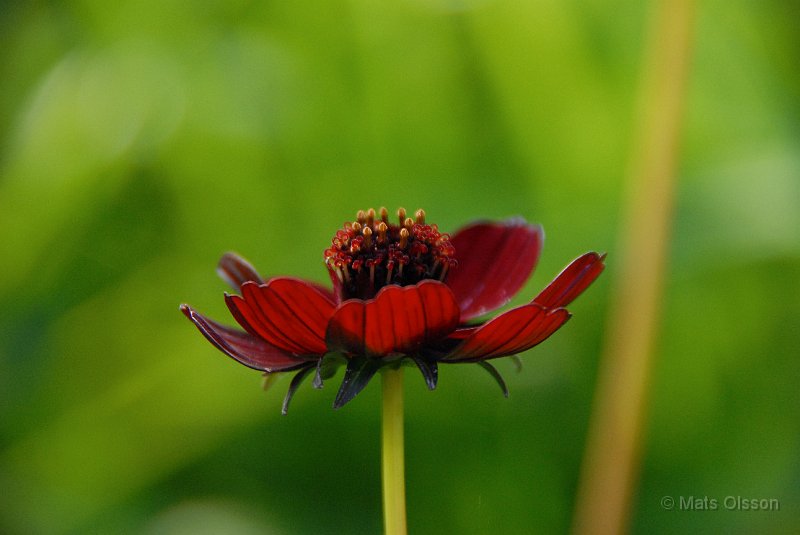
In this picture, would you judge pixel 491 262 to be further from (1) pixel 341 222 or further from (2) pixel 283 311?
(1) pixel 341 222

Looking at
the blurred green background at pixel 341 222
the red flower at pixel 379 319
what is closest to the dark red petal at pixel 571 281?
the red flower at pixel 379 319

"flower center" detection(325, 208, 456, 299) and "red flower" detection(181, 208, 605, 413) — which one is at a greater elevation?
"flower center" detection(325, 208, 456, 299)

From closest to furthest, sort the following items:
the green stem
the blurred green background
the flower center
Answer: the green stem → the flower center → the blurred green background

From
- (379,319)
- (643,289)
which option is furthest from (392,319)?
(643,289)

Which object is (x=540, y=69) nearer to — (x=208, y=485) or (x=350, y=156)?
(x=350, y=156)

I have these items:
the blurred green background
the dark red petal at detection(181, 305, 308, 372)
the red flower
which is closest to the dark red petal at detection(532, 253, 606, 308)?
the red flower

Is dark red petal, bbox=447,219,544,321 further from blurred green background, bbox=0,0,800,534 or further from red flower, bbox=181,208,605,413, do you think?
blurred green background, bbox=0,0,800,534
